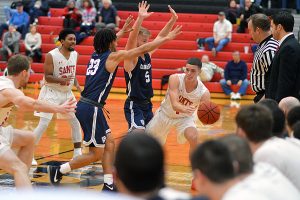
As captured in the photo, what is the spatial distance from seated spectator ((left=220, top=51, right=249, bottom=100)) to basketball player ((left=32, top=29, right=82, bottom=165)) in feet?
33.9

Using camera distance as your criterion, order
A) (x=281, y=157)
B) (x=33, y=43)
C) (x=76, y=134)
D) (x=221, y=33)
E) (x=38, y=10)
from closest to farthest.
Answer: (x=281, y=157)
(x=76, y=134)
(x=221, y=33)
(x=33, y=43)
(x=38, y=10)

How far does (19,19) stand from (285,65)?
57.3 feet

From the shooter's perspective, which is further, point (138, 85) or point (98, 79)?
point (138, 85)

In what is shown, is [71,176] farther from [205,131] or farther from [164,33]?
[205,131]

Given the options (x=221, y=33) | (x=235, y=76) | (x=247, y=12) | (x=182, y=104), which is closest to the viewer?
(x=182, y=104)

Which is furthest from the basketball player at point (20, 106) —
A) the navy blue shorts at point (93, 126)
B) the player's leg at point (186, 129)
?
the player's leg at point (186, 129)

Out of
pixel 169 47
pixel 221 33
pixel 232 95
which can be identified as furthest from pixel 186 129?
pixel 169 47

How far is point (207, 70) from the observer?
21.1 m

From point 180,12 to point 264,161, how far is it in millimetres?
20858

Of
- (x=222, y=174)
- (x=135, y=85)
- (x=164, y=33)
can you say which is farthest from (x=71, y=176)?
(x=222, y=174)

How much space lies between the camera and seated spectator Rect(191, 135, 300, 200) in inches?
144

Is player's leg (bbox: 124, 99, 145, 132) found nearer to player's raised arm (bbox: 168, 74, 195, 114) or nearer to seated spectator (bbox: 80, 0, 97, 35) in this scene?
player's raised arm (bbox: 168, 74, 195, 114)

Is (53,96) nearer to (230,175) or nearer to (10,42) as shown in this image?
(230,175)

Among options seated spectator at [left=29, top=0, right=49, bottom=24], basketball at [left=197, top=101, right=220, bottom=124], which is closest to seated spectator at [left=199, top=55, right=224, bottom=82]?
seated spectator at [left=29, top=0, right=49, bottom=24]
